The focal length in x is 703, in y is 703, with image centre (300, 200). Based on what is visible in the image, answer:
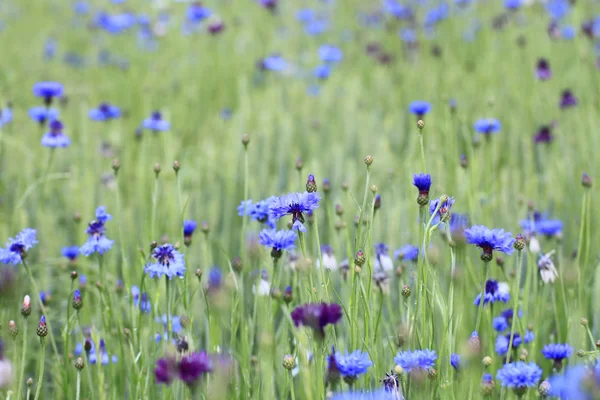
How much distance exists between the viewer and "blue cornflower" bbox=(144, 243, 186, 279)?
126cm

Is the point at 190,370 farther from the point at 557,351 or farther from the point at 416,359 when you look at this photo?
the point at 557,351

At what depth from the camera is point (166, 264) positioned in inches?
51.2

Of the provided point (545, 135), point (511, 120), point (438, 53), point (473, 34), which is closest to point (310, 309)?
point (545, 135)

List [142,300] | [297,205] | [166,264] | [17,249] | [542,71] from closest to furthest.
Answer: [297,205] < [166,264] < [17,249] < [142,300] < [542,71]

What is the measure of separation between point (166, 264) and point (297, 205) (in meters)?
0.29

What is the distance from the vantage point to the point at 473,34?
3.93 metres

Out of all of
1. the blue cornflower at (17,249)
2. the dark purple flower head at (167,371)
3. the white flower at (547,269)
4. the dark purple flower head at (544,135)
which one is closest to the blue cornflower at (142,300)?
the blue cornflower at (17,249)

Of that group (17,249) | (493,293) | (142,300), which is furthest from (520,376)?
(17,249)

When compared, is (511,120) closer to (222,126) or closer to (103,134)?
(222,126)

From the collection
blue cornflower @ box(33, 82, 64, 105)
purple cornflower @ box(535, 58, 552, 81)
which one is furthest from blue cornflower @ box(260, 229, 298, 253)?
purple cornflower @ box(535, 58, 552, 81)

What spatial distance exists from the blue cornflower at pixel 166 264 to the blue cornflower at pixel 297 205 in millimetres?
214

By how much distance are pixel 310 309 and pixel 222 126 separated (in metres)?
2.14

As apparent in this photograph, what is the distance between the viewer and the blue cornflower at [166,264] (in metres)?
1.26

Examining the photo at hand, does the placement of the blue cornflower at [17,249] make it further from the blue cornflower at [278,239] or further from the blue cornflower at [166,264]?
the blue cornflower at [278,239]
